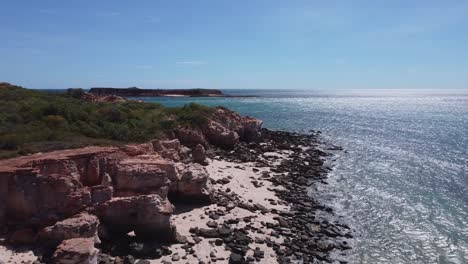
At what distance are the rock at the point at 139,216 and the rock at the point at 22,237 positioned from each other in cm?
331

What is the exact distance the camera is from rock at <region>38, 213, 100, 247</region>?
17156 mm

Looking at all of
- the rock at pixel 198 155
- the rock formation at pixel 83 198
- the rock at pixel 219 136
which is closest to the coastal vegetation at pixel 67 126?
the rock at pixel 219 136

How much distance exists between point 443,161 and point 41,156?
138 feet

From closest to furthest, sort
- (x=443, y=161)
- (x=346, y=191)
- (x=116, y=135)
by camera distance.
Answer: (x=116, y=135) < (x=346, y=191) < (x=443, y=161)

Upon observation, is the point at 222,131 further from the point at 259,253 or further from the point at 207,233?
the point at 259,253

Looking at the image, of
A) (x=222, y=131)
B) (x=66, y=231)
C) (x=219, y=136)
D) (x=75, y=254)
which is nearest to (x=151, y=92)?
(x=222, y=131)

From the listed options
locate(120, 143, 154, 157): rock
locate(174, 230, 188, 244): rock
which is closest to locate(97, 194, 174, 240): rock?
locate(174, 230, 188, 244): rock

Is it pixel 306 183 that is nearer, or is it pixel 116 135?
pixel 116 135

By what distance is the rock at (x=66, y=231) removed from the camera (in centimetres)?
1716

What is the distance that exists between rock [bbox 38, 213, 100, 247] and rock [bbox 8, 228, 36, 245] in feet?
2.39

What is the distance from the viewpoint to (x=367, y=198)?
30.0 meters

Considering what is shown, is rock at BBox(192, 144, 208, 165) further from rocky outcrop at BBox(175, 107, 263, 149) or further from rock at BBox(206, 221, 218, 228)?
rock at BBox(206, 221, 218, 228)

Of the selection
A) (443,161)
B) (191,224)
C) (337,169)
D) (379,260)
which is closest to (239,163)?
(337,169)

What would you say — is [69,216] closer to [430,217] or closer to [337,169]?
[430,217]
